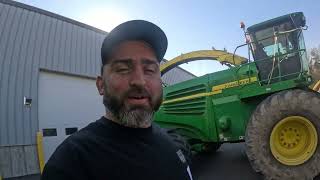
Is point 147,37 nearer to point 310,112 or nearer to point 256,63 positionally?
point 310,112

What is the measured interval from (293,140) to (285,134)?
17 centimetres

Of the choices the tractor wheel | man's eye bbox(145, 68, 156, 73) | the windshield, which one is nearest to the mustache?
man's eye bbox(145, 68, 156, 73)

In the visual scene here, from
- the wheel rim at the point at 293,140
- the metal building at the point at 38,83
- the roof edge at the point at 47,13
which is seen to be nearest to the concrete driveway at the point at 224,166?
the wheel rim at the point at 293,140

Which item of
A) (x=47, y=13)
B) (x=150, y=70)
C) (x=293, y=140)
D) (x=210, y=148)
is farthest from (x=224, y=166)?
(x=47, y=13)

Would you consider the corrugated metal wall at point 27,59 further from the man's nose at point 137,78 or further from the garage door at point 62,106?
the man's nose at point 137,78

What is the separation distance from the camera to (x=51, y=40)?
14562mm

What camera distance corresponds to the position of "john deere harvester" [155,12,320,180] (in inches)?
244

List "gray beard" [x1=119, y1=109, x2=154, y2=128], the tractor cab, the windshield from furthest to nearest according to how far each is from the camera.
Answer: the windshield → the tractor cab → "gray beard" [x1=119, y1=109, x2=154, y2=128]

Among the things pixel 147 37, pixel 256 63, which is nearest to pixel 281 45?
pixel 256 63

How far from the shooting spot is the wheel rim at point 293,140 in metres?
6.19

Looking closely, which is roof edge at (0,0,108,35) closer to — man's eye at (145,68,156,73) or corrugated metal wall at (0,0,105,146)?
corrugated metal wall at (0,0,105,146)

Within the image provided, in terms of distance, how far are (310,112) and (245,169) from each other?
6.33 feet

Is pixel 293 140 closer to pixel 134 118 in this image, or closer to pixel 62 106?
pixel 134 118

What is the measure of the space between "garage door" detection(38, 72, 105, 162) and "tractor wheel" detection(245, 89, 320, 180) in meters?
8.81
